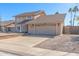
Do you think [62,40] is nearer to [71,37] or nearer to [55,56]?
[71,37]

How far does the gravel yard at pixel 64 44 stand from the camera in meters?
4.54

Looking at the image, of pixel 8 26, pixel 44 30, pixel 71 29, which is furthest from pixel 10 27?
pixel 71 29

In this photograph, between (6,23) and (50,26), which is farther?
(50,26)

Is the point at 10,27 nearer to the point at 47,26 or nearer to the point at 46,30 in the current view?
the point at 46,30

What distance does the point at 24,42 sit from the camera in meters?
4.80

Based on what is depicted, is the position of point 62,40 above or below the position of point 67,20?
below

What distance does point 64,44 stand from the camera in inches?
184

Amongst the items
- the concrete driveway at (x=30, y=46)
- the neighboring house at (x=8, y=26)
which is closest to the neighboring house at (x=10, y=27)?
the neighboring house at (x=8, y=26)

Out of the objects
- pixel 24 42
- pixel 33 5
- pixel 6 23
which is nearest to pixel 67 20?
pixel 33 5

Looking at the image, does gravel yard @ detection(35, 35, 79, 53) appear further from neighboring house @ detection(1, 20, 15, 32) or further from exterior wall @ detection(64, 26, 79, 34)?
neighboring house @ detection(1, 20, 15, 32)

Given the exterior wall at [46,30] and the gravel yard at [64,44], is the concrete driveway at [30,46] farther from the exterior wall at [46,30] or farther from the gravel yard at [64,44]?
the exterior wall at [46,30]

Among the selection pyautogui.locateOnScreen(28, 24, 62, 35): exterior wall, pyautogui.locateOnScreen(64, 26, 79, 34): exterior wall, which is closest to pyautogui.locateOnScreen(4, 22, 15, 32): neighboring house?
pyautogui.locateOnScreen(28, 24, 62, 35): exterior wall

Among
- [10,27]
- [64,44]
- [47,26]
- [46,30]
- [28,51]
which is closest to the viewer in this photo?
[28,51]

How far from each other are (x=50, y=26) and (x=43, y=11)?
5.99ft
